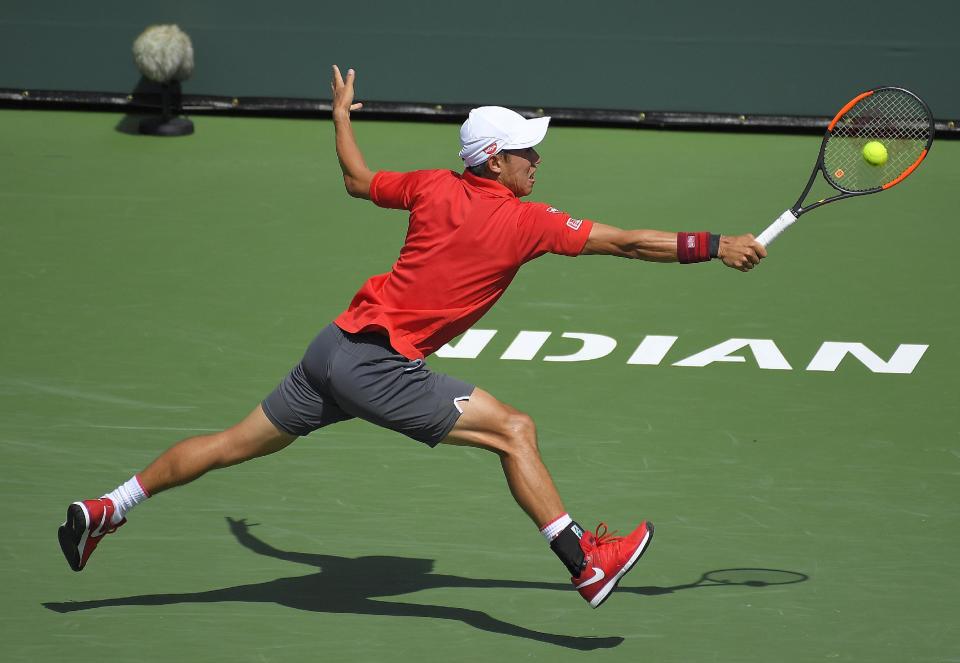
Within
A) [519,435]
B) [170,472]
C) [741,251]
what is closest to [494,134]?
[741,251]

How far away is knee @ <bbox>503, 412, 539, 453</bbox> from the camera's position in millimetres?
5570

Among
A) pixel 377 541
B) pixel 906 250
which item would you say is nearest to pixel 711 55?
pixel 906 250

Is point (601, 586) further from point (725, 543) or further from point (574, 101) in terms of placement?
point (574, 101)

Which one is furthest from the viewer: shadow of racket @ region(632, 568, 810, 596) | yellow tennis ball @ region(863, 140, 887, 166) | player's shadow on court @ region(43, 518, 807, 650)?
yellow tennis ball @ region(863, 140, 887, 166)

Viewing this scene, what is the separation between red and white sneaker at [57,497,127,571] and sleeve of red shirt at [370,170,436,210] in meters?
1.52

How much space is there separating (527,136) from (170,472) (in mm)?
1806

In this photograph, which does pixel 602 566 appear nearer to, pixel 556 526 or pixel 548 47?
pixel 556 526

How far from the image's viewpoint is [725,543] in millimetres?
6387

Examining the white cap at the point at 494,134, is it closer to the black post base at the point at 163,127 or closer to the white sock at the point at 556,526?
the white sock at the point at 556,526

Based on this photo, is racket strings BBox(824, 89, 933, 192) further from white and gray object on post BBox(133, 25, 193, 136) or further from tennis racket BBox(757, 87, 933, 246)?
white and gray object on post BBox(133, 25, 193, 136)

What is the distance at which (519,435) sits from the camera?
558 centimetres

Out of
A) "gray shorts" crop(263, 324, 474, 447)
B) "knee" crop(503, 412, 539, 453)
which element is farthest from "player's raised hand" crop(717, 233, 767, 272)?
"gray shorts" crop(263, 324, 474, 447)

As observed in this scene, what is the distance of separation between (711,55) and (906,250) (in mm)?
3454

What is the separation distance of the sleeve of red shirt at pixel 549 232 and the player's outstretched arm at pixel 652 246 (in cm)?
4
